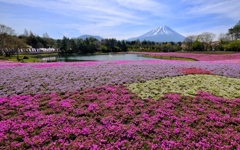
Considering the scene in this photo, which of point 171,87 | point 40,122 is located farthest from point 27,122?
point 171,87

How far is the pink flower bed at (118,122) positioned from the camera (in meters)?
5.37

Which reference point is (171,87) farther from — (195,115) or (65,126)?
(65,126)

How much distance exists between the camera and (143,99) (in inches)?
351

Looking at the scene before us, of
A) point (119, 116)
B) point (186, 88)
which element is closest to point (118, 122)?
point (119, 116)

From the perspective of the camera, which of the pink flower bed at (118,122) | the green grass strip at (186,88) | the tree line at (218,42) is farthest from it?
the tree line at (218,42)

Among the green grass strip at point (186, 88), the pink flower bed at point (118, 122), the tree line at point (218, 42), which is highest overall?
the tree line at point (218, 42)

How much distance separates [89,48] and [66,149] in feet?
339

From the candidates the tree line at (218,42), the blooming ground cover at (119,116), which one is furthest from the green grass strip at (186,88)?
the tree line at (218,42)

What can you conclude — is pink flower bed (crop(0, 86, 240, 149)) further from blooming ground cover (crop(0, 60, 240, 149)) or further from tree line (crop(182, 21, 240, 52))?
tree line (crop(182, 21, 240, 52))

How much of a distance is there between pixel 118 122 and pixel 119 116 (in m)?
0.53

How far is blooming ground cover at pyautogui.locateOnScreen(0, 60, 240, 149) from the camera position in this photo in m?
5.43

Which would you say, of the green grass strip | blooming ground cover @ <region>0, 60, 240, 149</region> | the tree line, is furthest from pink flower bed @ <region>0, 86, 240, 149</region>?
the tree line

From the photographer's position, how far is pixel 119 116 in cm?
709

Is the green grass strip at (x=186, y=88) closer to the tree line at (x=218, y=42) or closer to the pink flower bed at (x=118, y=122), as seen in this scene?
the pink flower bed at (x=118, y=122)
